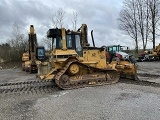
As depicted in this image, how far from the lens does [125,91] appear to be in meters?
10.5

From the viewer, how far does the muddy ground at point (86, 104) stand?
7.15 metres

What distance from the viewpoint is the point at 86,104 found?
8500 mm


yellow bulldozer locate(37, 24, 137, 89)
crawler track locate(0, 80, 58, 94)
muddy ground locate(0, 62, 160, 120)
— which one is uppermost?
yellow bulldozer locate(37, 24, 137, 89)

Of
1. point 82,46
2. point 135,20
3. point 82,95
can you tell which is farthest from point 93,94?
point 135,20

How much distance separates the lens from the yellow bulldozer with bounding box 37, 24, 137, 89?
39.4ft

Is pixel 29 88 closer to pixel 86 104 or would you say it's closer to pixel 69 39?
pixel 69 39

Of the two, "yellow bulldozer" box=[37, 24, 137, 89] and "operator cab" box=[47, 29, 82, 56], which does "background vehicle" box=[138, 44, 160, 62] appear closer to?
"yellow bulldozer" box=[37, 24, 137, 89]

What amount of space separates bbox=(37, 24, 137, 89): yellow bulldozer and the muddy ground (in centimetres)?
76

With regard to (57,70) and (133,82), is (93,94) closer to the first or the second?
(57,70)

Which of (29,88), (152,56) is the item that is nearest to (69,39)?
(29,88)

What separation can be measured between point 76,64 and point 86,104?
3884 mm

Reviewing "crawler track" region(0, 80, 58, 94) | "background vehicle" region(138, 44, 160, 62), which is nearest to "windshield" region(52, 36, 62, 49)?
"crawler track" region(0, 80, 58, 94)

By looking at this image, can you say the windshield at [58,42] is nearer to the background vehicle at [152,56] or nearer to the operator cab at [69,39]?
the operator cab at [69,39]

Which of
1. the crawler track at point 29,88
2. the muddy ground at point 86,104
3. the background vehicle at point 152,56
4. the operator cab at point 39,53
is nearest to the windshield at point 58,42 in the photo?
the crawler track at point 29,88
